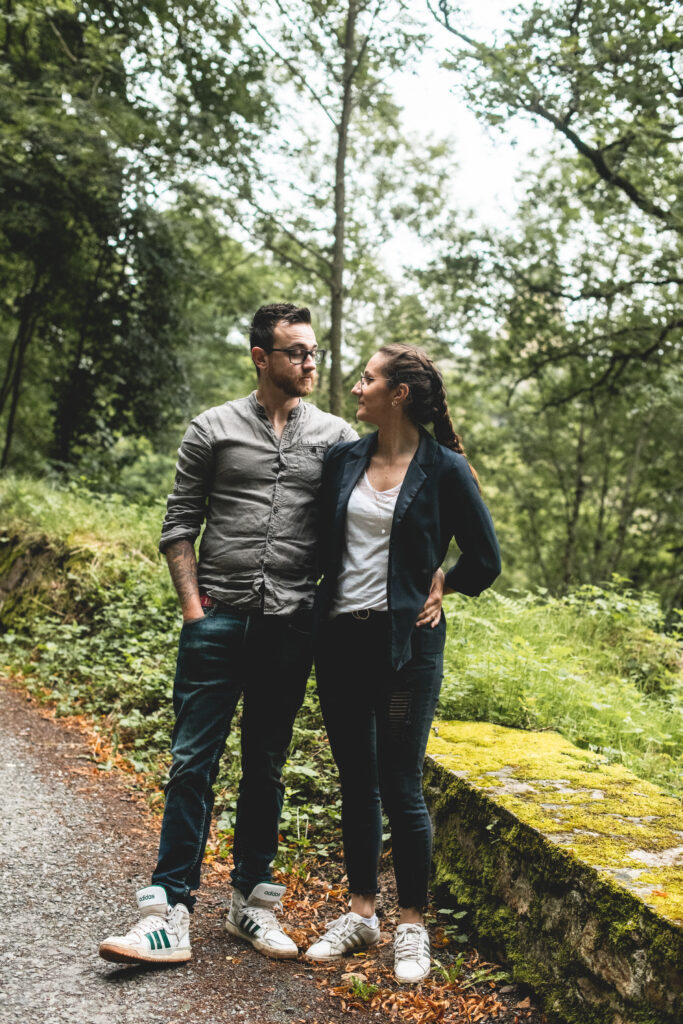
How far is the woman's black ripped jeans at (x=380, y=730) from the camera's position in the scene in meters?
2.83

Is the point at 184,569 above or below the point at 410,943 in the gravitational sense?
above

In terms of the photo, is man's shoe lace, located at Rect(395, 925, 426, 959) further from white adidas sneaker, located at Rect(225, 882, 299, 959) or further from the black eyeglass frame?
the black eyeglass frame

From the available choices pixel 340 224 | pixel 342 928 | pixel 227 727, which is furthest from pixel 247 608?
pixel 340 224

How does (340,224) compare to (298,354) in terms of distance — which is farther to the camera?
(340,224)

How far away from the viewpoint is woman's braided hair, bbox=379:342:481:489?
2.88 metres

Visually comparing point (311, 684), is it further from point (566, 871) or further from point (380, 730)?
point (566, 871)

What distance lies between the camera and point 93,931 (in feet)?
9.82

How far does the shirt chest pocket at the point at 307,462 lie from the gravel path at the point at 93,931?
1789 millimetres

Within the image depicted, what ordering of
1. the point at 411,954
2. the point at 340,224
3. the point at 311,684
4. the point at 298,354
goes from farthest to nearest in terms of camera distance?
the point at 340,224 < the point at 311,684 < the point at 298,354 < the point at 411,954

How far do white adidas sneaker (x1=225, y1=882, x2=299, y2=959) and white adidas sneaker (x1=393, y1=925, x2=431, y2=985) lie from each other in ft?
1.29

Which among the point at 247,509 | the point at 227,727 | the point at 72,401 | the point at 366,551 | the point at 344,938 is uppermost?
the point at 72,401

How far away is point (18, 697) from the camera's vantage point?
6.03 meters

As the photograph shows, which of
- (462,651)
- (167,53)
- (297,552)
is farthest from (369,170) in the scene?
(297,552)

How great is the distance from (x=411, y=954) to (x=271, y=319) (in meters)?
2.39
